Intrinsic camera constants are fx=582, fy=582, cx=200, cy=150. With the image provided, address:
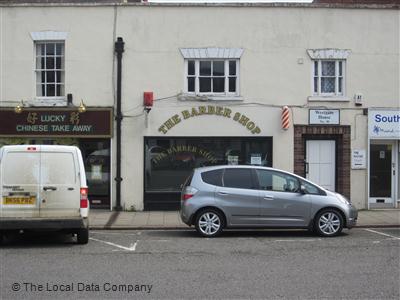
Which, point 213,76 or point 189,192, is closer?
point 189,192

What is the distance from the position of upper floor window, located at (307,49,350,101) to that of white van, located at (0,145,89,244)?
8862 millimetres

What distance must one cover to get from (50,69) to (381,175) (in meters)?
10.3

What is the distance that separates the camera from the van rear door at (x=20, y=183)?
34.0ft

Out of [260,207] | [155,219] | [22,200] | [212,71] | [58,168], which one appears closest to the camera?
[22,200]

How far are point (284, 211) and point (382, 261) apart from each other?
10.3 feet

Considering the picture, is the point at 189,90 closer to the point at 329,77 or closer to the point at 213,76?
the point at 213,76

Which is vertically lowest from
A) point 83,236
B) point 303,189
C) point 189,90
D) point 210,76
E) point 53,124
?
point 83,236

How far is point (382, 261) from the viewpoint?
29.9ft

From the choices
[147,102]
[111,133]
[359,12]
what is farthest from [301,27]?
[111,133]

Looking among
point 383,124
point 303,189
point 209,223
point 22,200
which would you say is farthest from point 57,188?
point 383,124

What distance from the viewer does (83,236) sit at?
1092cm

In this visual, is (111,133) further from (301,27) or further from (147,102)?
(301,27)

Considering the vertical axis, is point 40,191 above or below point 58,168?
below

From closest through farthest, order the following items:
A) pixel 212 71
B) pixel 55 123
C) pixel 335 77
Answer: pixel 55 123, pixel 212 71, pixel 335 77
